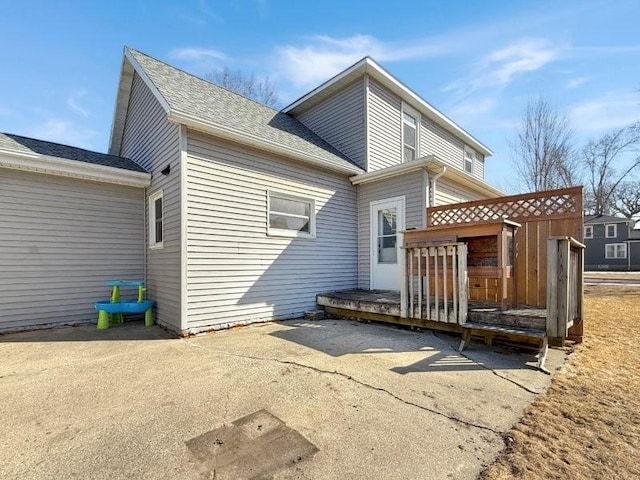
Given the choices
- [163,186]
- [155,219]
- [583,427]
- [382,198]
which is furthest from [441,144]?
[583,427]

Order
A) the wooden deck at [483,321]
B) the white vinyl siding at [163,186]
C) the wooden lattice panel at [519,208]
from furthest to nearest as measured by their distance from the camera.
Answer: the white vinyl siding at [163,186] < the wooden lattice panel at [519,208] < the wooden deck at [483,321]

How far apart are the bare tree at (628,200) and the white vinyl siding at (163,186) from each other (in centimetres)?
4233

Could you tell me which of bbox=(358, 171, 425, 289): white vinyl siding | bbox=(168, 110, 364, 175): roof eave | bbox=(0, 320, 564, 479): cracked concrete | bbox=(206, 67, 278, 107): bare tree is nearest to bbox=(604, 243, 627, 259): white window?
bbox=(206, 67, 278, 107): bare tree

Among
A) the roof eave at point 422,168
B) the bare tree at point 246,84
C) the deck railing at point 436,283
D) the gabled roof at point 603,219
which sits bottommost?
the deck railing at point 436,283

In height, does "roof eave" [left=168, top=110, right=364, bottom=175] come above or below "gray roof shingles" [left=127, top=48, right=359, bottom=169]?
below

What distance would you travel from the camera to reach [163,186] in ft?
19.5

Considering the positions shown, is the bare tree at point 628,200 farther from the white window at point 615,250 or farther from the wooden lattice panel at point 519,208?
the wooden lattice panel at point 519,208

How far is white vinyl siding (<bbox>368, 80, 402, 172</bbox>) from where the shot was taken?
28.2ft

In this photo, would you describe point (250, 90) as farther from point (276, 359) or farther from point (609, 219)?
point (609, 219)

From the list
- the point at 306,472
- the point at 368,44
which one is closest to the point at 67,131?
the point at 368,44

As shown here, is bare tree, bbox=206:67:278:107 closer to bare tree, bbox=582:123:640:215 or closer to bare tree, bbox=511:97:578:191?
bare tree, bbox=511:97:578:191

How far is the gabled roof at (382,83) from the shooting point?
8266 millimetres

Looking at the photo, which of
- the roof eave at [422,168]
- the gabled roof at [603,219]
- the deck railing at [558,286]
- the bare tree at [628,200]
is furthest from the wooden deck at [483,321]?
the bare tree at [628,200]

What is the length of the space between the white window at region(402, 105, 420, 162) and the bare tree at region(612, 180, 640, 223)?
34.8 meters
